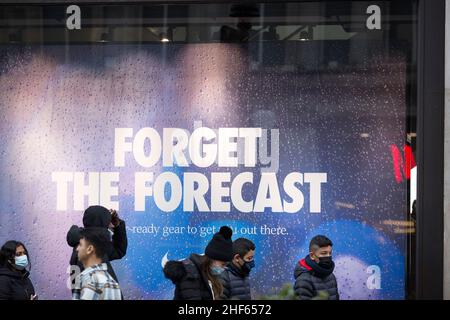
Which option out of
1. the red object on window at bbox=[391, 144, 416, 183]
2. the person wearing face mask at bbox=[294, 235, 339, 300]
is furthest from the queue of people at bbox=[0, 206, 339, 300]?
the red object on window at bbox=[391, 144, 416, 183]

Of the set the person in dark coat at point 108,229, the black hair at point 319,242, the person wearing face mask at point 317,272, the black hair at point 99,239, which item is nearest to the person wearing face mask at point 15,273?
the person in dark coat at point 108,229

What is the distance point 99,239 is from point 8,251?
2.37 ft

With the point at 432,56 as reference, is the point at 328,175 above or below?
below

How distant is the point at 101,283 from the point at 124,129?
1.20 metres

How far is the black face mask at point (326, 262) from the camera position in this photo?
223 inches

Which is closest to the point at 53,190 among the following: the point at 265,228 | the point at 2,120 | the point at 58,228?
the point at 58,228

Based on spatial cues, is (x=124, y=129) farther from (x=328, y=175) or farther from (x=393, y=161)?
(x=393, y=161)

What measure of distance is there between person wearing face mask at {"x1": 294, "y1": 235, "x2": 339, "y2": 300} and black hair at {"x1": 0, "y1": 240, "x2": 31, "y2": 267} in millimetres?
2090

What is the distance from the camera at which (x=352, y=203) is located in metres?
5.67

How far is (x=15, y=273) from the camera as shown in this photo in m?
5.79

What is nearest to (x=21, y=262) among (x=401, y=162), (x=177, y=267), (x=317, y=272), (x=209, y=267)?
(x=177, y=267)

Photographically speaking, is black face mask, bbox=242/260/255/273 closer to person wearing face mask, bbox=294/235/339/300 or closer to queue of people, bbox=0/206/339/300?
queue of people, bbox=0/206/339/300
